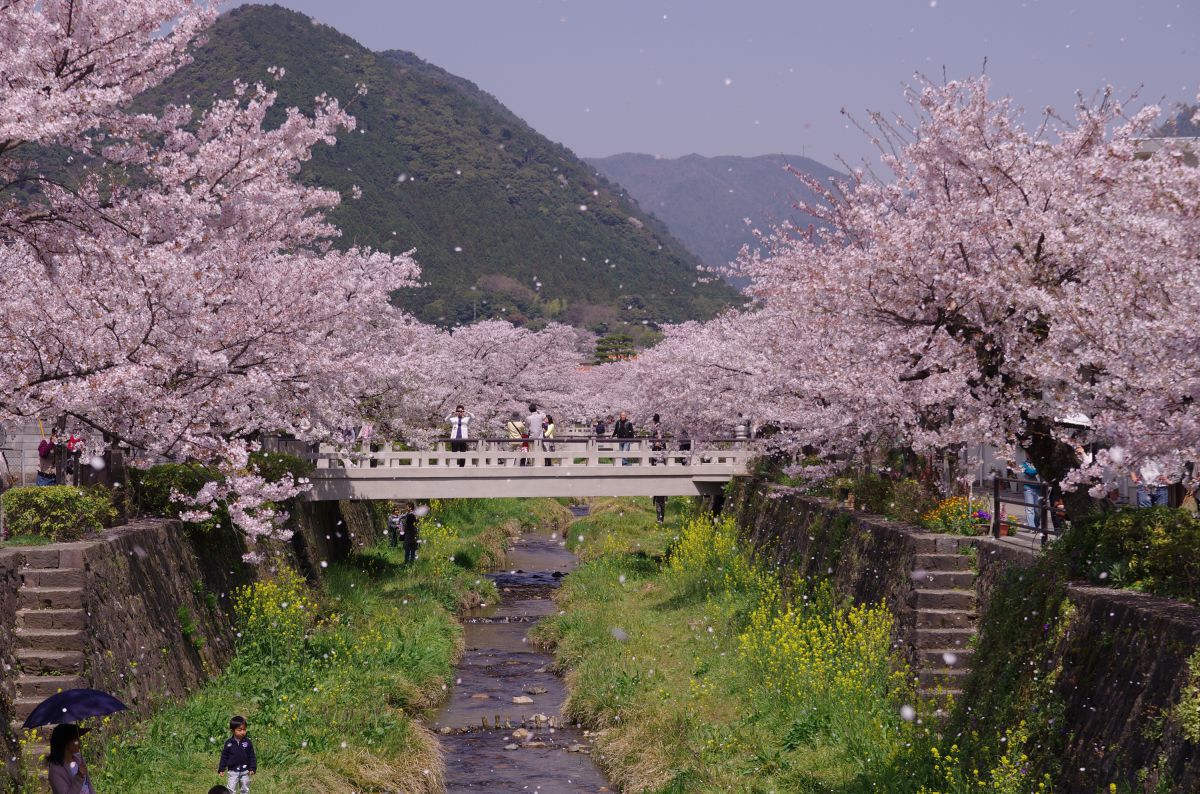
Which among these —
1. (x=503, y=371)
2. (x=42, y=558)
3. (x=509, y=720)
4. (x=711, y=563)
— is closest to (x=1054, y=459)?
(x=509, y=720)

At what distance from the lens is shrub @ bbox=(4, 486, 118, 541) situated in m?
13.9

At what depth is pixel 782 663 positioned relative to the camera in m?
17.6

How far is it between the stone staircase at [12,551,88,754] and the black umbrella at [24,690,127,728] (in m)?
2.61

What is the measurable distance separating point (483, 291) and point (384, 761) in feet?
397

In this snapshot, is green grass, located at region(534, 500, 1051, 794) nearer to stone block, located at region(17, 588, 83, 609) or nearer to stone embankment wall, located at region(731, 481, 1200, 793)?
stone embankment wall, located at region(731, 481, 1200, 793)

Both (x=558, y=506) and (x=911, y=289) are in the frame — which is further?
(x=558, y=506)

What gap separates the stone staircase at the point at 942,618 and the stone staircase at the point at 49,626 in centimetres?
991

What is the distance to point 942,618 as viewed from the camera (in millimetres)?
15195

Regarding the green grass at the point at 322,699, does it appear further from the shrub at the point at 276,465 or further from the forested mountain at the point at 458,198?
the forested mountain at the point at 458,198

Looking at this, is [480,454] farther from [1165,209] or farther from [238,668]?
[1165,209]

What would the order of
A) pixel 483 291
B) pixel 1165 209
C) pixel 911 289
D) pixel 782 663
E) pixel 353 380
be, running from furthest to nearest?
1. pixel 483 291
2. pixel 353 380
3. pixel 782 663
4. pixel 911 289
5. pixel 1165 209

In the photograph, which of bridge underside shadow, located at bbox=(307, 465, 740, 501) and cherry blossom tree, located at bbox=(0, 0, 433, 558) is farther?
bridge underside shadow, located at bbox=(307, 465, 740, 501)

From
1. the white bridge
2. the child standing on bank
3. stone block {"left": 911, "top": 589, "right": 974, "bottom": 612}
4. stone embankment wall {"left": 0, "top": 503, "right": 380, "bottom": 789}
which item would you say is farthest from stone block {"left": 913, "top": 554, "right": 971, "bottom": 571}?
the white bridge

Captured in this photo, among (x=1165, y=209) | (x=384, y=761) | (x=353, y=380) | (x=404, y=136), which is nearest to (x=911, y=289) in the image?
(x=1165, y=209)
